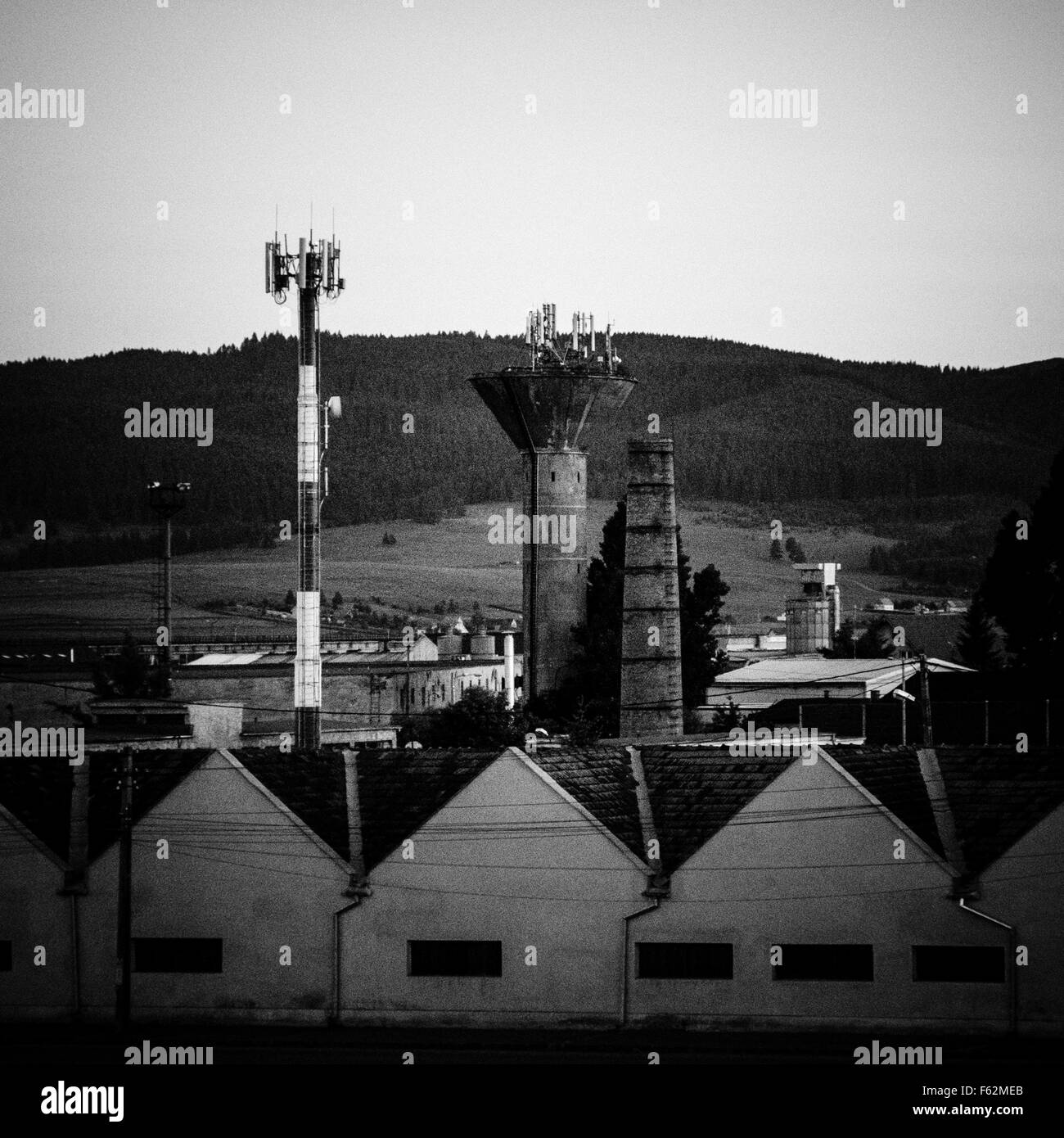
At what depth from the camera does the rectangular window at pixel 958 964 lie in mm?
30531

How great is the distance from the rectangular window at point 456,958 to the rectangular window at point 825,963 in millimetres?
4424

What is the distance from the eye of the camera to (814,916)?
3119 cm

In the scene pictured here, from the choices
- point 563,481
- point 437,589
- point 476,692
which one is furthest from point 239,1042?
point 437,589

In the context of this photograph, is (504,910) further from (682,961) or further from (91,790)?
(91,790)

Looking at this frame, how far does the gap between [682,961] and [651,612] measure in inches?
619

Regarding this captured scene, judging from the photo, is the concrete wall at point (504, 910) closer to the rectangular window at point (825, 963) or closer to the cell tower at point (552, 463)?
the rectangular window at point (825, 963)

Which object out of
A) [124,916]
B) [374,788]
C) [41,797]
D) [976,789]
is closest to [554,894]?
[374,788]

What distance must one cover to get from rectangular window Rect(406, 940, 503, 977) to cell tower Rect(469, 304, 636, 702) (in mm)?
41385

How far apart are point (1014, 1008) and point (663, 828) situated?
6222mm

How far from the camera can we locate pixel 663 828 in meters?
32.7
